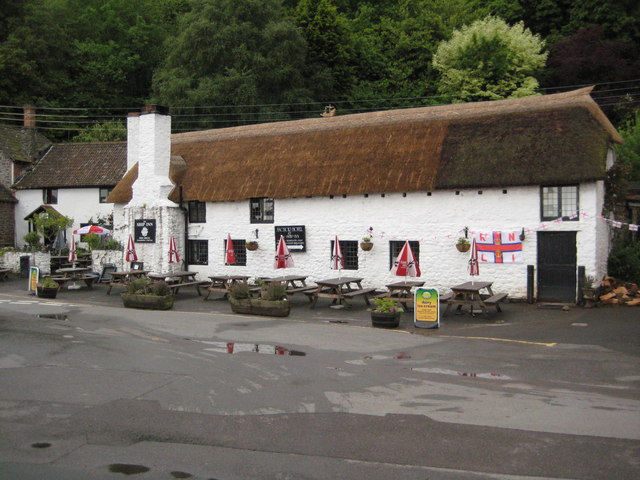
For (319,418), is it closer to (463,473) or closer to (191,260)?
(463,473)

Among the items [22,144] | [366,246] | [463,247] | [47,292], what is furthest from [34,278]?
[22,144]

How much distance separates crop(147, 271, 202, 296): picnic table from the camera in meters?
23.2

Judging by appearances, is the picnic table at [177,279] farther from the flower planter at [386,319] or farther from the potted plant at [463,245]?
the potted plant at [463,245]

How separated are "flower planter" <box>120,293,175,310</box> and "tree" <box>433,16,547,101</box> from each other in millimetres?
27734

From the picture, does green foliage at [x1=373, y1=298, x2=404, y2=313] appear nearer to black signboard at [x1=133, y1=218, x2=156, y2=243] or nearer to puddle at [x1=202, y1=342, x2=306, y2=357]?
puddle at [x1=202, y1=342, x2=306, y2=357]

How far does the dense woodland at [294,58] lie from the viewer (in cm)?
4056

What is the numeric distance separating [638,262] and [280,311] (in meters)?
13.0

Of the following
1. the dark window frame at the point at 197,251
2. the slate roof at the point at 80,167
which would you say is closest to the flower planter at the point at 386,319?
the dark window frame at the point at 197,251

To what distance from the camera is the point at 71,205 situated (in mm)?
39500

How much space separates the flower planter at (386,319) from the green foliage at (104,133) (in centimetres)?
3987

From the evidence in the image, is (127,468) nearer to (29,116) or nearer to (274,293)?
(274,293)

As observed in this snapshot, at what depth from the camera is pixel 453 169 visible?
824 inches

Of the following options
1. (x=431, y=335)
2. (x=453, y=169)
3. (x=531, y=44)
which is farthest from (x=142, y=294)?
(x=531, y=44)

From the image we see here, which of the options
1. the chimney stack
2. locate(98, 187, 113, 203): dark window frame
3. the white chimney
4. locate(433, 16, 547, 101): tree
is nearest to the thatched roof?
the white chimney
